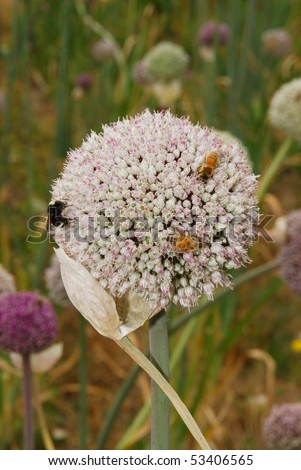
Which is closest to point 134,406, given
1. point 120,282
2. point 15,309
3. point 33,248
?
point 33,248

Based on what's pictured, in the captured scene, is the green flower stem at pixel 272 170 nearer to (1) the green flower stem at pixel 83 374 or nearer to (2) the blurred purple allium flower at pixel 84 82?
(1) the green flower stem at pixel 83 374

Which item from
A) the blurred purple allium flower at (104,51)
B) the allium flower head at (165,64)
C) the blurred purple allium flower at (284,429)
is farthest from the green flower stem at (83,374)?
the blurred purple allium flower at (104,51)

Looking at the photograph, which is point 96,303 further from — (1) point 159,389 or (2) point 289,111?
(2) point 289,111

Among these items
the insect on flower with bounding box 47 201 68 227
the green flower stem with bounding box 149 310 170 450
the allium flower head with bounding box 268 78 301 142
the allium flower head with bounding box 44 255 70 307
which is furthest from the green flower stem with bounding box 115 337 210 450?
the allium flower head with bounding box 268 78 301 142

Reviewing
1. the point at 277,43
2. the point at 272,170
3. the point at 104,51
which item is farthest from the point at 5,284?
the point at 277,43

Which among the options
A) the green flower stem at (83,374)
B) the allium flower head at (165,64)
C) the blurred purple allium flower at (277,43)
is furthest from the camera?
the blurred purple allium flower at (277,43)

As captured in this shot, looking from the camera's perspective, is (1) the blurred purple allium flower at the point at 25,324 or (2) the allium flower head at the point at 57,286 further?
(2) the allium flower head at the point at 57,286

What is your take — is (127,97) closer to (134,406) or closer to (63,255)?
(134,406)
